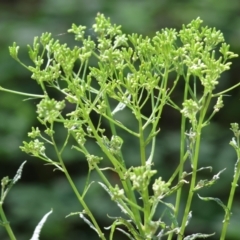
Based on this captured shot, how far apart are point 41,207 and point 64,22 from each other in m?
0.82

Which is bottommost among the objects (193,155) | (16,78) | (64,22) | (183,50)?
(193,155)

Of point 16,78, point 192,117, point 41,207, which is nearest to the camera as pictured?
point 192,117

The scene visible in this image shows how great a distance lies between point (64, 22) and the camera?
2.72m

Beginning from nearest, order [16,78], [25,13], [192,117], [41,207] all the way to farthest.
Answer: [192,117], [41,207], [16,78], [25,13]

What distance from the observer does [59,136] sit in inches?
102

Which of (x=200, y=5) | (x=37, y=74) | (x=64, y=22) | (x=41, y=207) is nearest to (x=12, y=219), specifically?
(x=41, y=207)

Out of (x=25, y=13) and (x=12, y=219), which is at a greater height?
(x=25, y=13)

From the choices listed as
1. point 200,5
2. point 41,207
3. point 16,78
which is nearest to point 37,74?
point 41,207

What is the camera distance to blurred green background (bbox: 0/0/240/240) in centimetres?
249

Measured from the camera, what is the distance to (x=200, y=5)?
2.74 meters

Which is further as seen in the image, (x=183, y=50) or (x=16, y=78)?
(x=16, y=78)

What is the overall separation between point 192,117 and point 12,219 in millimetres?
1977

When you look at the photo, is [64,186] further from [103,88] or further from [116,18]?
[103,88]

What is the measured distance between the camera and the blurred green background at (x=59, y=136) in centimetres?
249
